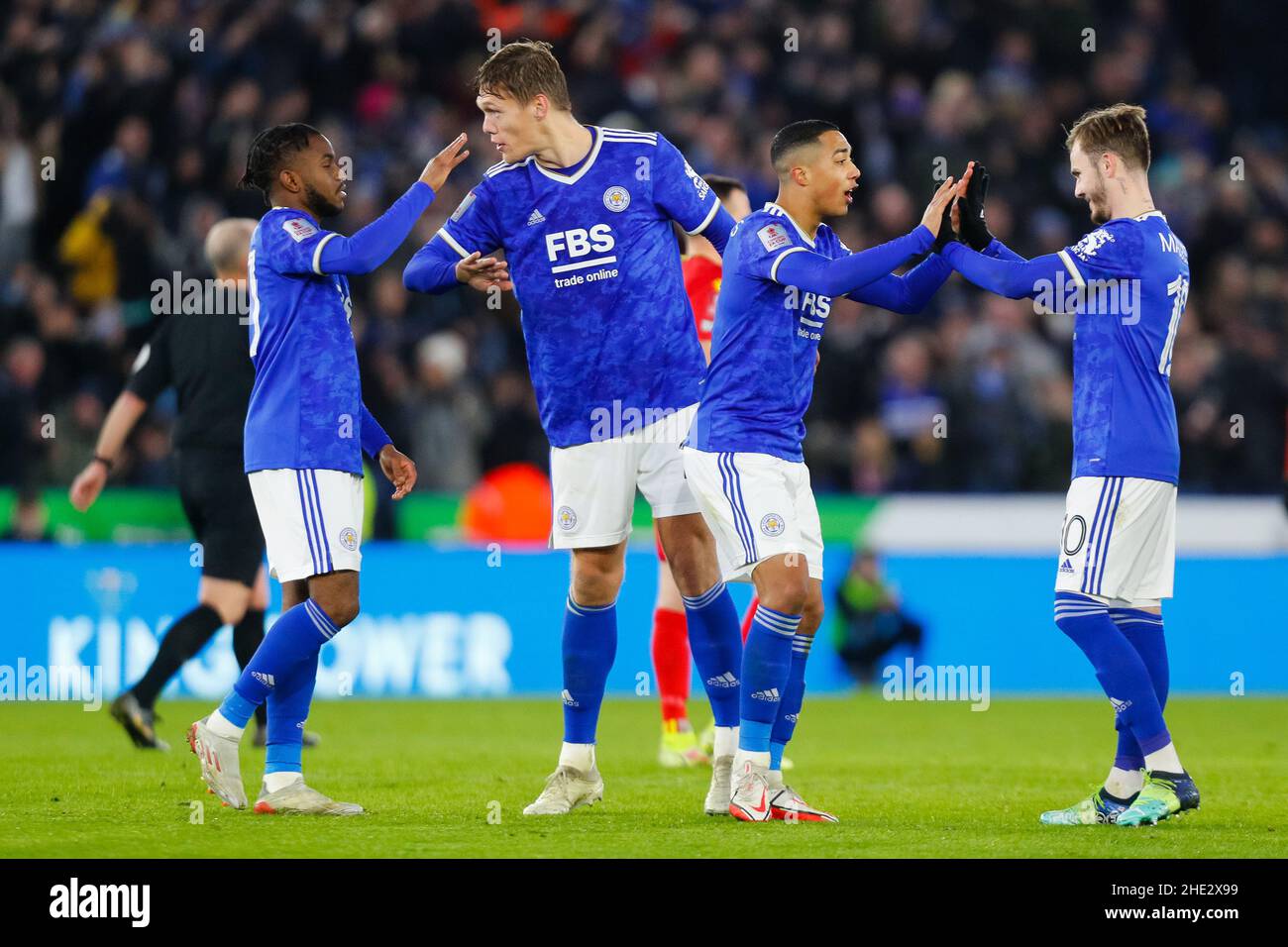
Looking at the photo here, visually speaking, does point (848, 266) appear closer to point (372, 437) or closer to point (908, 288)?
point (908, 288)

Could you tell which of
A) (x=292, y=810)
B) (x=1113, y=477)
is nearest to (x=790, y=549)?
(x=1113, y=477)

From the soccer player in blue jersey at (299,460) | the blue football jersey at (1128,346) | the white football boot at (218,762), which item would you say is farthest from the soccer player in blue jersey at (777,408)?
the white football boot at (218,762)

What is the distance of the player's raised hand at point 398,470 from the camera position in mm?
6598

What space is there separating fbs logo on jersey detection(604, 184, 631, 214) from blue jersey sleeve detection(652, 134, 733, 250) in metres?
0.12

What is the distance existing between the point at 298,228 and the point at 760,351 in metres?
1.63

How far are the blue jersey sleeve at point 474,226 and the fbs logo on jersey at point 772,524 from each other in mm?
1404

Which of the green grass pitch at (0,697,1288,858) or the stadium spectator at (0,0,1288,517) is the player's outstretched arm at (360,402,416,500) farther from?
the stadium spectator at (0,0,1288,517)

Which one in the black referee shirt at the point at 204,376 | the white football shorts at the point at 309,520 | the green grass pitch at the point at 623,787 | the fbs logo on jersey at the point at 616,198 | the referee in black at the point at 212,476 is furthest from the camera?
the black referee shirt at the point at 204,376

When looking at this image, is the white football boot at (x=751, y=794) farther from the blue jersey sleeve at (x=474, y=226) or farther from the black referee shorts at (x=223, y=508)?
the black referee shorts at (x=223, y=508)

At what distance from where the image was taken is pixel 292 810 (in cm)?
621

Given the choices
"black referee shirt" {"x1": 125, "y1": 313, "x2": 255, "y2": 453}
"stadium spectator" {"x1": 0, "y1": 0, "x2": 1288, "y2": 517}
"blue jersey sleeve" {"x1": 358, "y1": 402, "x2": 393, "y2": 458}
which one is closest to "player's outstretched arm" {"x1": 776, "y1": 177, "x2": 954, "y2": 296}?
"blue jersey sleeve" {"x1": 358, "y1": 402, "x2": 393, "y2": 458}

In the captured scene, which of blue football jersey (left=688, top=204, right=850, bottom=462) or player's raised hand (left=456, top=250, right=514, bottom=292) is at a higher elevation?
player's raised hand (left=456, top=250, right=514, bottom=292)

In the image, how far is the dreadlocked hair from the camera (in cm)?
648
